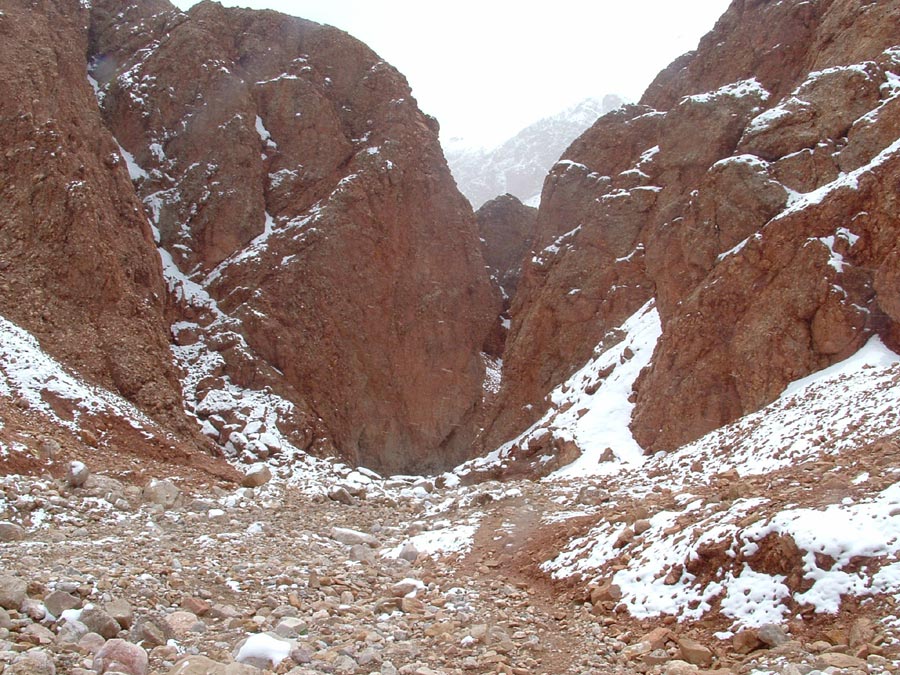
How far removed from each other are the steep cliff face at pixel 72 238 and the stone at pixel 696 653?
18.6 metres

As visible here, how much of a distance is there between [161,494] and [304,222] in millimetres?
29725

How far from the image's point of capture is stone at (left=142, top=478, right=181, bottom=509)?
15.7 metres

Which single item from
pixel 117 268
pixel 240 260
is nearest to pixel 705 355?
pixel 117 268

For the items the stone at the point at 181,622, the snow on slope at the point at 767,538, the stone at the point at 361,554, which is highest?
the stone at the point at 181,622

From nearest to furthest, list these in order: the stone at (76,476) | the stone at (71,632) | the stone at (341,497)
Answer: the stone at (71,632), the stone at (76,476), the stone at (341,497)

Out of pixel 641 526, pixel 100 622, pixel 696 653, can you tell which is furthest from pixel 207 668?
pixel 641 526

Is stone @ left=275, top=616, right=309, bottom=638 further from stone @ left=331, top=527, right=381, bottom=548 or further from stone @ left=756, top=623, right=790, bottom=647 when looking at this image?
stone @ left=331, top=527, right=381, bottom=548

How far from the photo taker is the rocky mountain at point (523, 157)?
15750cm

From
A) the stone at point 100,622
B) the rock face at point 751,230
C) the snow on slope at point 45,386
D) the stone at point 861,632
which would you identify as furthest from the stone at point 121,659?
the rock face at point 751,230

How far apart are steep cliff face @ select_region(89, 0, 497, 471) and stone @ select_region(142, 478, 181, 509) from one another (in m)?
19.0

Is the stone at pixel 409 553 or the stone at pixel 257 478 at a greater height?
the stone at pixel 257 478

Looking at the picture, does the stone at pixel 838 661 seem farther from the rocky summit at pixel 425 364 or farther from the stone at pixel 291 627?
the stone at pixel 291 627

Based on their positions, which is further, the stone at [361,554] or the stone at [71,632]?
the stone at [361,554]

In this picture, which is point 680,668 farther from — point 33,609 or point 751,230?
point 751,230
